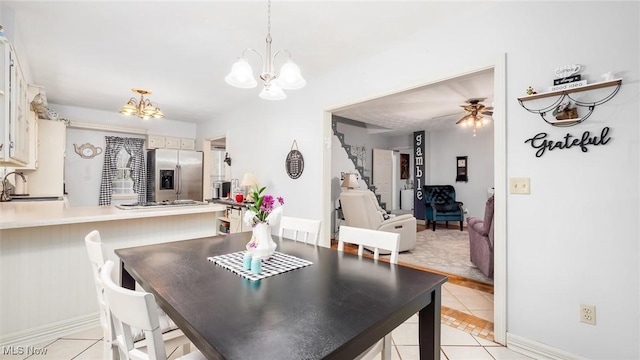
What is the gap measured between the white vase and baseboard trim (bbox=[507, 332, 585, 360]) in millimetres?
1830

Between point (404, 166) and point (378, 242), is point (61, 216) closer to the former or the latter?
point (378, 242)

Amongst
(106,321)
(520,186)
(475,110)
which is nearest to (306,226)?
(106,321)

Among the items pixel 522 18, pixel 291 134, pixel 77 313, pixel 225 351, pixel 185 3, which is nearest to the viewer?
pixel 225 351

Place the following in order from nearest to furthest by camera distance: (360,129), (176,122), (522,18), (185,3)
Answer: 1. (522,18)
2. (185,3)
3. (176,122)
4. (360,129)

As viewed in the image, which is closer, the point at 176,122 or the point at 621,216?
the point at 621,216

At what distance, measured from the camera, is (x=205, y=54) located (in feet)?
9.45

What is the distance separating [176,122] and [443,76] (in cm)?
565

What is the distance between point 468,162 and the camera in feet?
21.9

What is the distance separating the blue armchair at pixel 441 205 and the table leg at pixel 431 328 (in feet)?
17.2

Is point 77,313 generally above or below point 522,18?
below

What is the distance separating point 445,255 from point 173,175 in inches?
205

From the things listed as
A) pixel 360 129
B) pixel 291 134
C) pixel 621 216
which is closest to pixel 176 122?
→ pixel 291 134

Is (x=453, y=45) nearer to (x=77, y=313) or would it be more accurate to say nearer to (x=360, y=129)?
(x=77, y=313)

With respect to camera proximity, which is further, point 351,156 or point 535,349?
point 351,156
